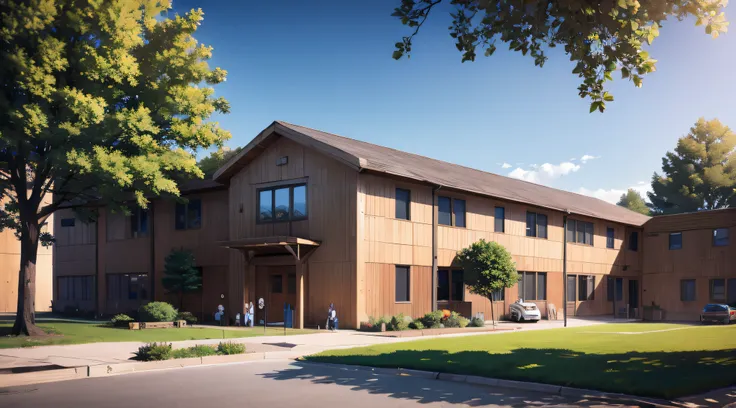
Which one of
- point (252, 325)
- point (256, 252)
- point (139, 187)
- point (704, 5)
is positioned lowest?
point (252, 325)

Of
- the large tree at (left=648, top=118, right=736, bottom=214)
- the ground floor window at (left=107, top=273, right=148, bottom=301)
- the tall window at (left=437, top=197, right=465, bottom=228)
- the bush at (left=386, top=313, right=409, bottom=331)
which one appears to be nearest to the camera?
the bush at (left=386, top=313, right=409, bottom=331)

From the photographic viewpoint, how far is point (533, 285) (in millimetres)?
40875

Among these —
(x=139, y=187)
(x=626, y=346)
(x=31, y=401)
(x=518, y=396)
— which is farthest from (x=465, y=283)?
(x=31, y=401)

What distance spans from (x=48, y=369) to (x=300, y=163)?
Result: 18119 millimetres

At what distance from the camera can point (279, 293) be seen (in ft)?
109

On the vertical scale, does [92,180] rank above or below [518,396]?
above

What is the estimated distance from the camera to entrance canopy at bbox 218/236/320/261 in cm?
2922

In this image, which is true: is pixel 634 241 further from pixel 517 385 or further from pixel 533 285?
pixel 517 385

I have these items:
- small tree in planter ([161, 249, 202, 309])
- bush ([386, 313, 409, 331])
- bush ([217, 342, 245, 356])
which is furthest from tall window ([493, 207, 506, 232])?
bush ([217, 342, 245, 356])

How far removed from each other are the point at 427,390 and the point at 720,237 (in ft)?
127

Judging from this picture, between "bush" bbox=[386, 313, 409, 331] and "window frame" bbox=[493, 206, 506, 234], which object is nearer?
"bush" bbox=[386, 313, 409, 331]

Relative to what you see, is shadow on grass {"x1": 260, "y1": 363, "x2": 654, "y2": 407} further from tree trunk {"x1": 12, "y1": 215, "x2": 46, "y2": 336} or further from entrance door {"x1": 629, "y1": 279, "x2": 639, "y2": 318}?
entrance door {"x1": 629, "y1": 279, "x2": 639, "y2": 318}

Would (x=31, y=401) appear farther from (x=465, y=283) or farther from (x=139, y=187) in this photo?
(x=465, y=283)

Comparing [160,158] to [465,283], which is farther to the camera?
[465,283]
